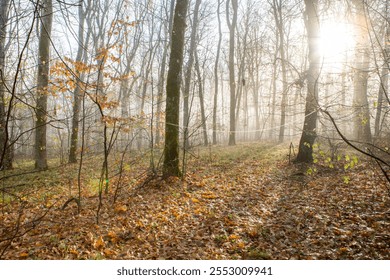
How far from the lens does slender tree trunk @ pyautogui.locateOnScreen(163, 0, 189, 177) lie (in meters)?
6.40

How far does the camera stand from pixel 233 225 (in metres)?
4.35

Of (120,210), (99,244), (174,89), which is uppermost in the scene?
(174,89)

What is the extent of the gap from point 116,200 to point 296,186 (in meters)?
4.66

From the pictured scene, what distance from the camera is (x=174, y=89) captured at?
6398mm

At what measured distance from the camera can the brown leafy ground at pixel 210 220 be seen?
3.54 metres

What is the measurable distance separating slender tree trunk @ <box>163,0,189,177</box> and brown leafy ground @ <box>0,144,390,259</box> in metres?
0.65

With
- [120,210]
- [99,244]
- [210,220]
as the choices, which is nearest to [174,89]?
[120,210]

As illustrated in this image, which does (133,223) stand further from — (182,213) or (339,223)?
(339,223)

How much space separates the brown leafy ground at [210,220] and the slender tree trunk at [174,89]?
0.65m

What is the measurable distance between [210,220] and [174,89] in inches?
140

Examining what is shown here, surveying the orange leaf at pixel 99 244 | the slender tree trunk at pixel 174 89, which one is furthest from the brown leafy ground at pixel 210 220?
the slender tree trunk at pixel 174 89

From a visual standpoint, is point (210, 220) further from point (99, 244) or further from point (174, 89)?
point (174, 89)
